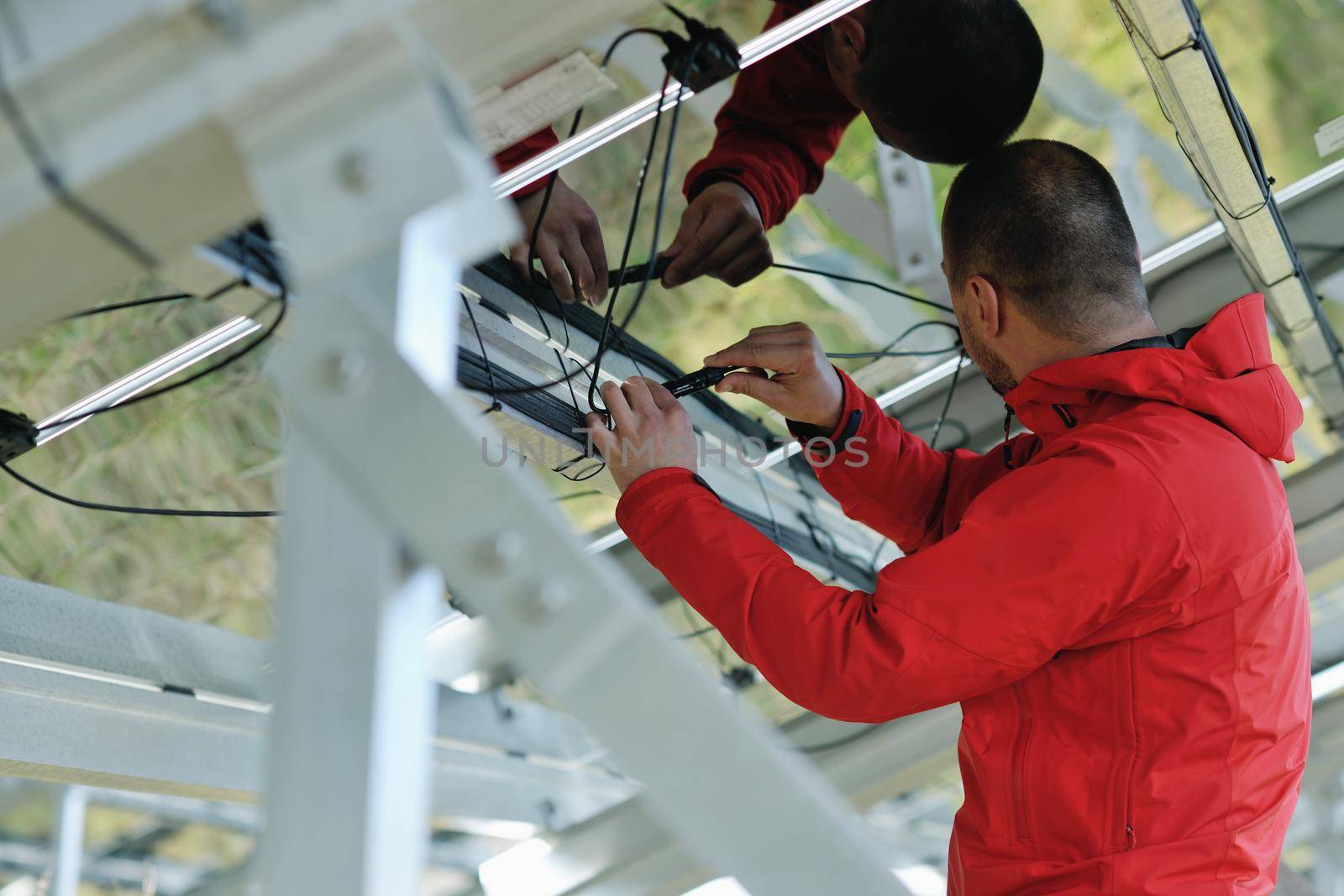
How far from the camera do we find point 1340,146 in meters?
2.64

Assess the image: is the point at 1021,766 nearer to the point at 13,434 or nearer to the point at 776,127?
the point at 776,127

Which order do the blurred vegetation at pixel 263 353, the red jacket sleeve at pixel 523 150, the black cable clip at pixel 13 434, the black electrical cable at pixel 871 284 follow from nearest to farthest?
the red jacket sleeve at pixel 523 150
the black cable clip at pixel 13 434
the blurred vegetation at pixel 263 353
the black electrical cable at pixel 871 284

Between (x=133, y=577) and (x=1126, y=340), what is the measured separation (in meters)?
1.99

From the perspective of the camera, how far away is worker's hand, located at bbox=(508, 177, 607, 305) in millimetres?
1692

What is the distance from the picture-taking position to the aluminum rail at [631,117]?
156 centimetres

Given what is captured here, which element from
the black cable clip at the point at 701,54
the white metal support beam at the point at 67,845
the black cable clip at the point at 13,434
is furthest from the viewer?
the white metal support beam at the point at 67,845

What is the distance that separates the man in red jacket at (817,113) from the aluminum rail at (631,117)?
0.38 feet

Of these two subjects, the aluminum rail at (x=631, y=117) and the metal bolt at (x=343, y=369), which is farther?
the aluminum rail at (x=631, y=117)

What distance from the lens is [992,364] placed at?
1.68m

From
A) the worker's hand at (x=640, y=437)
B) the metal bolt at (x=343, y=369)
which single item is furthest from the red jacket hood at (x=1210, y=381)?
the metal bolt at (x=343, y=369)

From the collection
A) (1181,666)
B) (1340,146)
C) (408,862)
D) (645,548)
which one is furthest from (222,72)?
(1340,146)

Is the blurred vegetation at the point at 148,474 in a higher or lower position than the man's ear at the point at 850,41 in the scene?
lower

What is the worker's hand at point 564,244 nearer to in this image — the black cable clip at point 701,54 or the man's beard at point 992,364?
the black cable clip at point 701,54

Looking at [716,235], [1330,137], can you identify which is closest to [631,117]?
[716,235]
